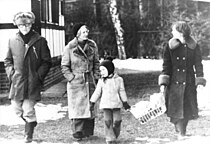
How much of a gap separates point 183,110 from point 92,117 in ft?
2.86

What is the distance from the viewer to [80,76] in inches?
152

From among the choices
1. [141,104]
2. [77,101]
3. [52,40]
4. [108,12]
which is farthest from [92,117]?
[52,40]

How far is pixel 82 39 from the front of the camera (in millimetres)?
3832

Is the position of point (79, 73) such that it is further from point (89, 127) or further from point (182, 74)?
point (182, 74)

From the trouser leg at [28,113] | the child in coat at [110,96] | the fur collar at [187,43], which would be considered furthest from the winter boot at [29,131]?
the fur collar at [187,43]

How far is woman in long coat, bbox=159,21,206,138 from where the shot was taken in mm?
3727

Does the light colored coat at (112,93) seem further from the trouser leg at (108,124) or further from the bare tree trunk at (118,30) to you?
the bare tree trunk at (118,30)

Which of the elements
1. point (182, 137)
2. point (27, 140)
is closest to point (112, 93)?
point (182, 137)

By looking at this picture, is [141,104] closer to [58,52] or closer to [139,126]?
[139,126]

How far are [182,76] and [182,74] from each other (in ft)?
0.06

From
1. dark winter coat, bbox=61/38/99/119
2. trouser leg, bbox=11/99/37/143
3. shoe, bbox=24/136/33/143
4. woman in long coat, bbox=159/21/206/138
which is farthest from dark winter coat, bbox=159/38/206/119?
shoe, bbox=24/136/33/143

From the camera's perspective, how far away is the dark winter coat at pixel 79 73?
3863 mm

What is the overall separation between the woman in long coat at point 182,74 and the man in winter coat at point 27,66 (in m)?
1.12

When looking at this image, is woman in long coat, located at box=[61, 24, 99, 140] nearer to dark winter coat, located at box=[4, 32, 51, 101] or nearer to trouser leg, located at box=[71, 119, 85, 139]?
trouser leg, located at box=[71, 119, 85, 139]
